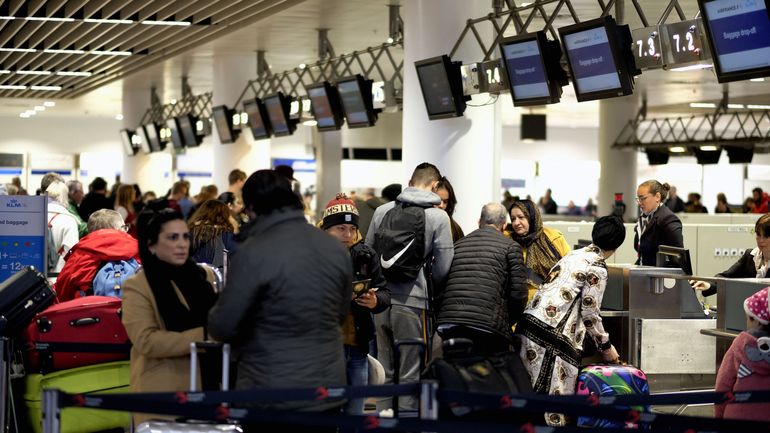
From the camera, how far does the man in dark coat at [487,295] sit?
6.21 m

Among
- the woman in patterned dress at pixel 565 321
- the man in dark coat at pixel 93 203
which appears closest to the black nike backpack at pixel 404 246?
the woman in patterned dress at pixel 565 321

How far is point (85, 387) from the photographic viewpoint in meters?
5.48

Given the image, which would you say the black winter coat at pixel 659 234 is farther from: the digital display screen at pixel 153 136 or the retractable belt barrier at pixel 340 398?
the digital display screen at pixel 153 136

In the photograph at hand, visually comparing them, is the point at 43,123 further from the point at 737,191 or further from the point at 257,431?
the point at 257,431

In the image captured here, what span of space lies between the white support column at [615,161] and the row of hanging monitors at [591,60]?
14874mm

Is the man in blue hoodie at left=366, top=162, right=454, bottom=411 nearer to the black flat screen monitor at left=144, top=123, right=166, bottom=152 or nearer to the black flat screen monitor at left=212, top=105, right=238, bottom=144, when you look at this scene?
the black flat screen monitor at left=212, top=105, right=238, bottom=144

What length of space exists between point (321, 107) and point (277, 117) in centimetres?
200

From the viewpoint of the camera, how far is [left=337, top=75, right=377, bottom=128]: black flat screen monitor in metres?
12.3

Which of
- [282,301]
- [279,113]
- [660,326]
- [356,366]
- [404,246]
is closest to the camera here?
[282,301]

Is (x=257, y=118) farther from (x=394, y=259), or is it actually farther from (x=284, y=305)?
(x=284, y=305)

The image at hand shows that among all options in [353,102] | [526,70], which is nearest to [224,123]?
[353,102]

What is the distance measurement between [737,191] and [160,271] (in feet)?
113

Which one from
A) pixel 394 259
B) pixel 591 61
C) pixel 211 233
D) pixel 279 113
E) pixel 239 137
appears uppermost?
pixel 279 113

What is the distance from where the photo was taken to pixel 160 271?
4.44m
